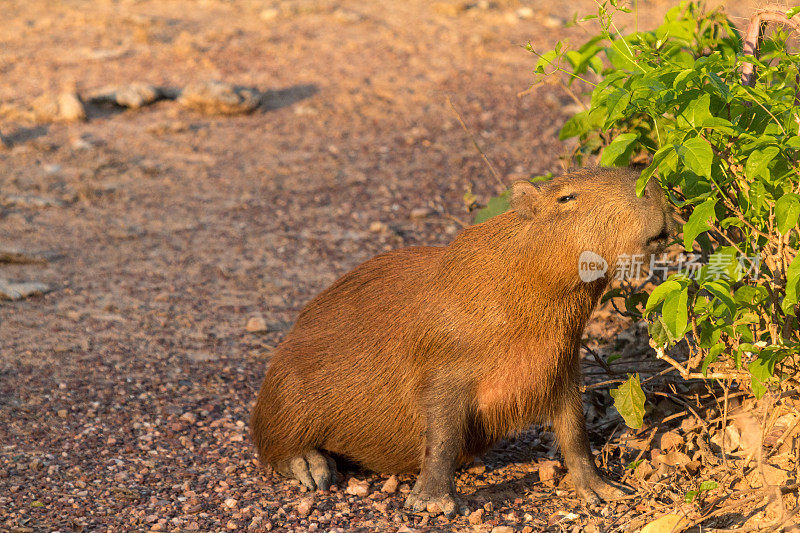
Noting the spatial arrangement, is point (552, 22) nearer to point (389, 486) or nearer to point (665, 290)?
point (389, 486)

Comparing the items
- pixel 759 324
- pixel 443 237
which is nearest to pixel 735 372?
pixel 759 324

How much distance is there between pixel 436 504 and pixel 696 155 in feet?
5.45

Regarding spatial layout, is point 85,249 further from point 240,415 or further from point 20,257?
point 240,415

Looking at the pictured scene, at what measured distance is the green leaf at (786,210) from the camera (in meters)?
2.97

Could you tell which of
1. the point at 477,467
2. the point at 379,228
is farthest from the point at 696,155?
the point at 379,228

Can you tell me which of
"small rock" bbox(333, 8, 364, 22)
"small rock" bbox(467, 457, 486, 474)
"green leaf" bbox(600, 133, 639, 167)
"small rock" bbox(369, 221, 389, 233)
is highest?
"green leaf" bbox(600, 133, 639, 167)

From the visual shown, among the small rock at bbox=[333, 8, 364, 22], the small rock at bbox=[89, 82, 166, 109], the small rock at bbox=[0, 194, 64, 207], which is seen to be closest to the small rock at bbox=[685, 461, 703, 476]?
the small rock at bbox=[0, 194, 64, 207]

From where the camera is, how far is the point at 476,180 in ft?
24.0

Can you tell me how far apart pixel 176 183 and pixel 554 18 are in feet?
16.8

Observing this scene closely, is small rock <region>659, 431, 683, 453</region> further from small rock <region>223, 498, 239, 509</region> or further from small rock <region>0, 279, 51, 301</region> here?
small rock <region>0, 279, 51, 301</region>

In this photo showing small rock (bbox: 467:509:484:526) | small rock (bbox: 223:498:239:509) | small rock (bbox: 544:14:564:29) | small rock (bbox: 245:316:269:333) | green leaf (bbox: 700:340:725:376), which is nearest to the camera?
green leaf (bbox: 700:340:725:376)

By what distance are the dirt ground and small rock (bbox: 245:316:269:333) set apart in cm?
4

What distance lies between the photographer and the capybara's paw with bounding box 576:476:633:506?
3730 millimetres

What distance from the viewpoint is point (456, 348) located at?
11.8ft
